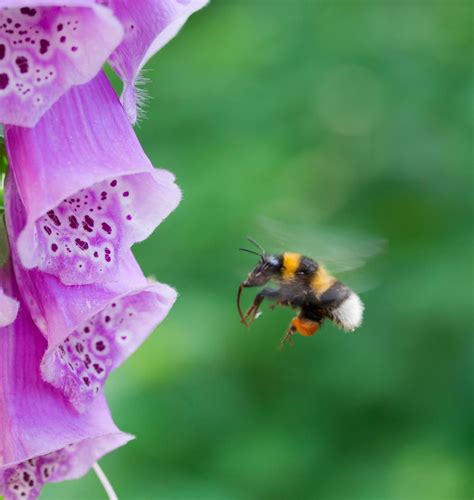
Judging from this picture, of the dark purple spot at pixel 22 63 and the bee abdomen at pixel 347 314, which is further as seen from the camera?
the bee abdomen at pixel 347 314

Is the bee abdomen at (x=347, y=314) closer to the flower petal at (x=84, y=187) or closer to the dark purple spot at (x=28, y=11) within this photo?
the flower petal at (x=84, y=187)

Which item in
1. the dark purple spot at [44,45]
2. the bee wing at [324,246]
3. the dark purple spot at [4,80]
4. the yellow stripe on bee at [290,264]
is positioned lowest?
the yellow stripe on bee at [290,264]

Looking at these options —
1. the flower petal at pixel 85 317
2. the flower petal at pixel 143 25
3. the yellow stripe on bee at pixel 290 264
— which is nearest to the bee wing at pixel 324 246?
the yellow stripe on bee at pixel 290 264

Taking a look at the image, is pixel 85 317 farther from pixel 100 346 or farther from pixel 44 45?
pixel 44 45

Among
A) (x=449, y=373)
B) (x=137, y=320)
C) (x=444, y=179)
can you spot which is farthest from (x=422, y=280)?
(x=137, y=320)

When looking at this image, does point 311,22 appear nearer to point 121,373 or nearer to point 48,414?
point 121,373

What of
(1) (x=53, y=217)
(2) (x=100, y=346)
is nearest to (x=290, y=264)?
(2) (x=100, y=346)

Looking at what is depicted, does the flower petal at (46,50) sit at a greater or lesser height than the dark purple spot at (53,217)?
Answer: greater
